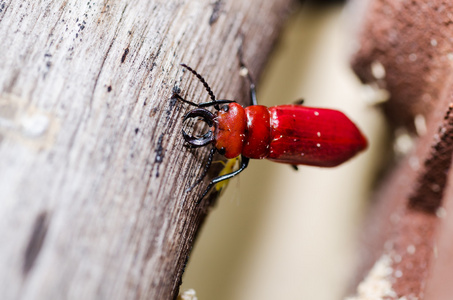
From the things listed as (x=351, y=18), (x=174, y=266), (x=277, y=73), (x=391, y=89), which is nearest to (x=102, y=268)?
(x=174, y=266)

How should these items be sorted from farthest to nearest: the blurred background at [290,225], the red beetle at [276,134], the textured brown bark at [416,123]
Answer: the blurred background at [290,225]
the textured brown bark at [416,123]
the red beetle at [276,134]

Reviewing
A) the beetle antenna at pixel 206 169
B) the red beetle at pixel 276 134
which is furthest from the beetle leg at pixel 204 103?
the beetle antenna at pixel 206 169

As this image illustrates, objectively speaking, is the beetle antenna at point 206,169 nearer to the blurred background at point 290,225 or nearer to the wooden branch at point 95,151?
the wooden branch at point 95,151

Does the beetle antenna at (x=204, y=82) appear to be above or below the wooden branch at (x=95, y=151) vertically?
above

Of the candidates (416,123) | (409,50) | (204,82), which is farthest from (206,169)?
(416,123)

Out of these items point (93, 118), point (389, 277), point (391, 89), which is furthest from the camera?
point (391, 89)

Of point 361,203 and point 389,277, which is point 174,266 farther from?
point 361,203

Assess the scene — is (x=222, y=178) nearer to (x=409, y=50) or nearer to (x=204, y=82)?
(x=204, y=82)
